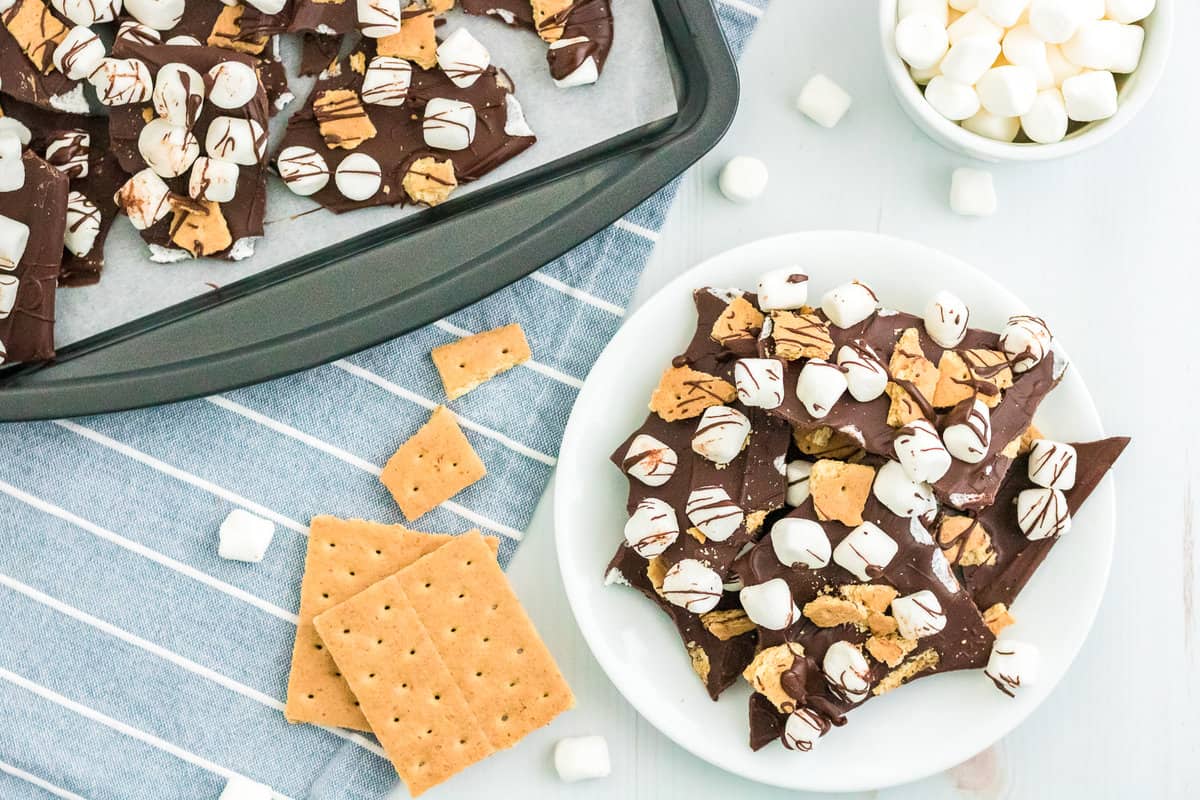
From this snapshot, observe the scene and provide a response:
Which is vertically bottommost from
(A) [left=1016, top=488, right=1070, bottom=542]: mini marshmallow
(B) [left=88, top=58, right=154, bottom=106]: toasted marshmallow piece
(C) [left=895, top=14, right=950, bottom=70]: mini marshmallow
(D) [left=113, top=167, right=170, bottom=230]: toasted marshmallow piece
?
(A) [left=1016, top=488, right=1070, bottom=542]: mini marshmallow

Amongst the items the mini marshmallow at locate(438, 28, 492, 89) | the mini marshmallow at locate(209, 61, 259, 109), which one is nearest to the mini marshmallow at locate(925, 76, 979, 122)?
the mini marshmallow at locate(438, 28, 492, 89)

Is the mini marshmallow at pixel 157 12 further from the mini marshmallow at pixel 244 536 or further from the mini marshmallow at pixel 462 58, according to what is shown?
the mini marshmallow at pixel 244 536

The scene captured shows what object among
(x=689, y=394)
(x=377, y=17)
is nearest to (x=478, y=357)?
(x=689, y=394)

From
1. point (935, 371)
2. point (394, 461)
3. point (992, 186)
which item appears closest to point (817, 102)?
point (992, 186)

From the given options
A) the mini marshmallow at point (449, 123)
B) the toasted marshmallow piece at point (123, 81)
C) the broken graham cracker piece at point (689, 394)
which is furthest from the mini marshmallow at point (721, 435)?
the toasted marshmallow piece at point (123, 81)

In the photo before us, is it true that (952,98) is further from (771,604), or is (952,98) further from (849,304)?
(771,604)

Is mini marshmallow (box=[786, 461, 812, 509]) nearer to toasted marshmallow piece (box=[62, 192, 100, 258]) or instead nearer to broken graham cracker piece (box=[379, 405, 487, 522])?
broken graham cracker piece (box=[379, 405, 487, 522])

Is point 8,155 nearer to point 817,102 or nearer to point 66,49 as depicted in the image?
point 66,49
